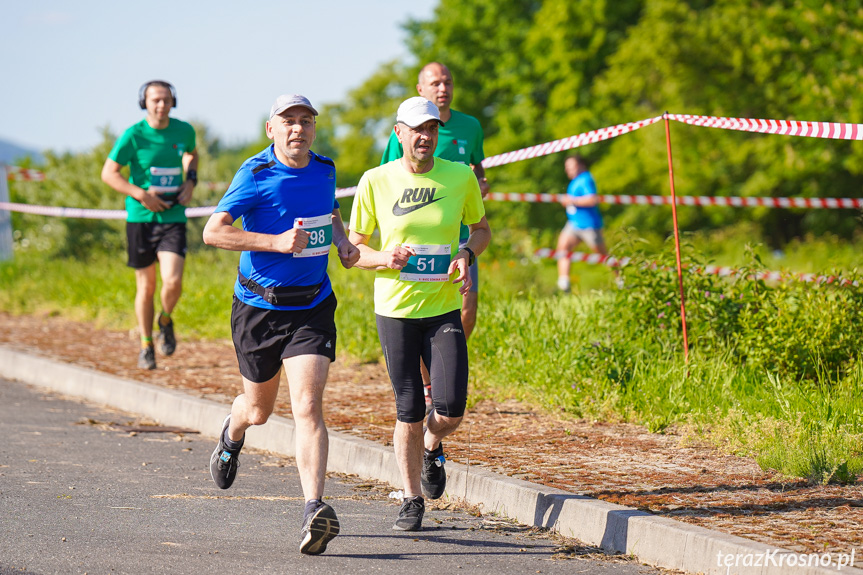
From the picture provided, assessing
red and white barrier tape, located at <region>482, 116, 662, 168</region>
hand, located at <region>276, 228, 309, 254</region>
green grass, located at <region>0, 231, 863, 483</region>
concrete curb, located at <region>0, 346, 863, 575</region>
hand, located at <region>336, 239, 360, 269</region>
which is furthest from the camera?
red and white barrier tape, located at <region>482, 116, 662, 168</region>

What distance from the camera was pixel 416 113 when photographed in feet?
17.9

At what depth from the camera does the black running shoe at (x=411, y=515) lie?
215 inches

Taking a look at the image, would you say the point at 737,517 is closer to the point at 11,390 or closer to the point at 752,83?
the point at 11,390

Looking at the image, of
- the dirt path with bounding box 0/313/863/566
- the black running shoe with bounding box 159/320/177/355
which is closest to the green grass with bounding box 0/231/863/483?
the dirt path with bounding box 0/313/863/566

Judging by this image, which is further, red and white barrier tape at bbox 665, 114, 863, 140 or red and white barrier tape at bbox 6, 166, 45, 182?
red and white barrier tape at bbox 6, 166, 45, 182

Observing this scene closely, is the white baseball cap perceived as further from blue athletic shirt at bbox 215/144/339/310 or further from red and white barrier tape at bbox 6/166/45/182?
red and white barrier tape at bbox 6/166/45/182

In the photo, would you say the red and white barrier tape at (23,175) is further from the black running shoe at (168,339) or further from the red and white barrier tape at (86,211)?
the black running shoe at (168,339)

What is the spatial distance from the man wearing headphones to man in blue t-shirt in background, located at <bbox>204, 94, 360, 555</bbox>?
4685mm

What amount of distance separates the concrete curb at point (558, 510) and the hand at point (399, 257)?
1387mm

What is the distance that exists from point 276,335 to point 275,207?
0.60 metres

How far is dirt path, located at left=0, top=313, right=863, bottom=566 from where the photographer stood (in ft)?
16.6

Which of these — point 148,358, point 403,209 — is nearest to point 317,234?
point 403,209

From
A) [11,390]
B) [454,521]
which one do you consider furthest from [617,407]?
[11,390]

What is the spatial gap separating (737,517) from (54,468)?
3960mm
